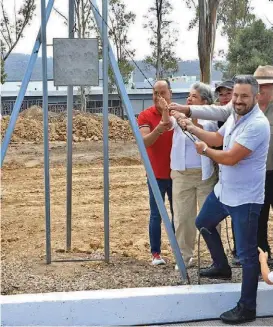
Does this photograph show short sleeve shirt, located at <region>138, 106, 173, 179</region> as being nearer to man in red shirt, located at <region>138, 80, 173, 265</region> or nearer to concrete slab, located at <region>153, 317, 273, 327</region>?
man in red shirt, located at <region>138, 80, 173, 265</region>

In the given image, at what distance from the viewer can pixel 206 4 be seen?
58.0 feet

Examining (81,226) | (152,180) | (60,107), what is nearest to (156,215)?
(152,180)

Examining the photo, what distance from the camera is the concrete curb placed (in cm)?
449

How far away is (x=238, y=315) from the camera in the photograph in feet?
14.8

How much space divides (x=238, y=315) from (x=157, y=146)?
5.63 feet

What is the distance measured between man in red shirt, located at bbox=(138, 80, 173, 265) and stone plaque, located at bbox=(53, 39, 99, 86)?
0.55m

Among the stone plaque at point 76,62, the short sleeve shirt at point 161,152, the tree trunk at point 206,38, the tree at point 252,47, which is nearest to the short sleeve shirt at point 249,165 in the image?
the short sleeve shirt at point 161,152

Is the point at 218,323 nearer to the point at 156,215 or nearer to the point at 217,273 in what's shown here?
the point at 217,273

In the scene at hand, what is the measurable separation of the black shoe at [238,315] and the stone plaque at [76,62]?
6.78ft

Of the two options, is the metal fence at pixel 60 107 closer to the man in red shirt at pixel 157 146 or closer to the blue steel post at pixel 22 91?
the man in red shirt at pixel 157 146

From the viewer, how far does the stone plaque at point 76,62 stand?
527cm

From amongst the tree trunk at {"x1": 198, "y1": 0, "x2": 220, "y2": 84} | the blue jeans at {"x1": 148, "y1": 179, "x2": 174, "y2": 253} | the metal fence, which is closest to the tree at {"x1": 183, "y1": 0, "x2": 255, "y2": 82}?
the metal fence

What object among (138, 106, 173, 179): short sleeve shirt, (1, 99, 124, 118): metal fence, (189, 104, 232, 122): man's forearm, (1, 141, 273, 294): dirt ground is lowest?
(1, 99, 124, 118): metal fence

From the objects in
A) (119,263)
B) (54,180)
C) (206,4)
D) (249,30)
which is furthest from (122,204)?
(249,30)
